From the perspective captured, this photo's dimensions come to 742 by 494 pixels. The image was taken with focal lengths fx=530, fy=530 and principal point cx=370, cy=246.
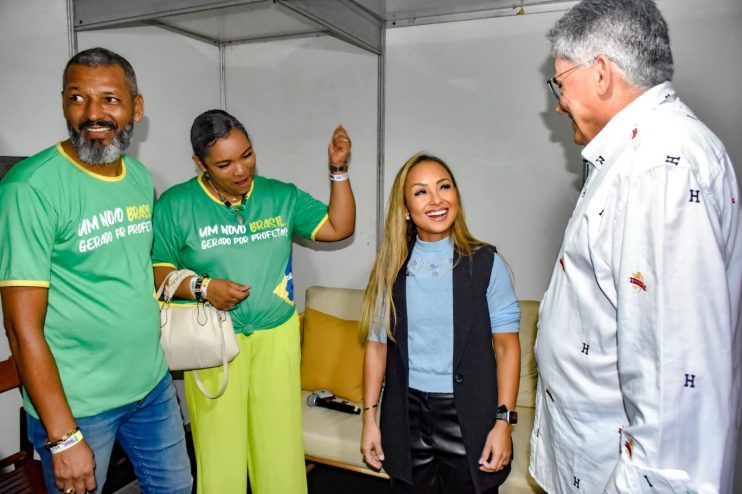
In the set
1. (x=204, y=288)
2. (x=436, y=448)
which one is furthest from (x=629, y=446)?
(x=204, y=288)

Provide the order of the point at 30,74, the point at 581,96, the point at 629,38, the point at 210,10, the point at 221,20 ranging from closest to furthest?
the point at 629,38 < the point at 581,96 < the point at 210,10 < the point at 30,74 < the point at 221,20

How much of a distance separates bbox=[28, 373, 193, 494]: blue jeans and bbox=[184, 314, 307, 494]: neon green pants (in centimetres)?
13

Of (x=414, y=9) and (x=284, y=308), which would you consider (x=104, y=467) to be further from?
(x=414, y=9)

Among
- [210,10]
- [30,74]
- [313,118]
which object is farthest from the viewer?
[313,118]

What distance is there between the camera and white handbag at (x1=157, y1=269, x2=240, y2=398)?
190 centimetres

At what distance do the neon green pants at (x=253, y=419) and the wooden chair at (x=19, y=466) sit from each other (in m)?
0.68

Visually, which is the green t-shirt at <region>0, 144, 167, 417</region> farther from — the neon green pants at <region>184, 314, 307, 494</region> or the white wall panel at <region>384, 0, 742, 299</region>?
the white wall panel at <region>384, 0, 742, 299</region>

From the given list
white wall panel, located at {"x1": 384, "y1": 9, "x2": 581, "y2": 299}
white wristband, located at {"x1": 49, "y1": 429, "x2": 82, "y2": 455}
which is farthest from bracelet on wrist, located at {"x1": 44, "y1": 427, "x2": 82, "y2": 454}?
white wall panel, located at {"x1": 384, "y1": 9, "x2": 581, "y2": 299}

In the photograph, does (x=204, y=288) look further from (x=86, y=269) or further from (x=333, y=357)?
(x=333, y=357)

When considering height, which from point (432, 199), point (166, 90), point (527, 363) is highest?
point (166, 90)

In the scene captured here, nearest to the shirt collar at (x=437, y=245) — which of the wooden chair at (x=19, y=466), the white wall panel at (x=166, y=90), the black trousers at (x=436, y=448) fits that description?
the black trousers at (x=436, y=448)

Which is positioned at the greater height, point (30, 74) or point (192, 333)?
point (30, 74)

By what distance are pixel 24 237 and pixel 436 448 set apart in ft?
4.36

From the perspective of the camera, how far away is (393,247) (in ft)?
6.05
